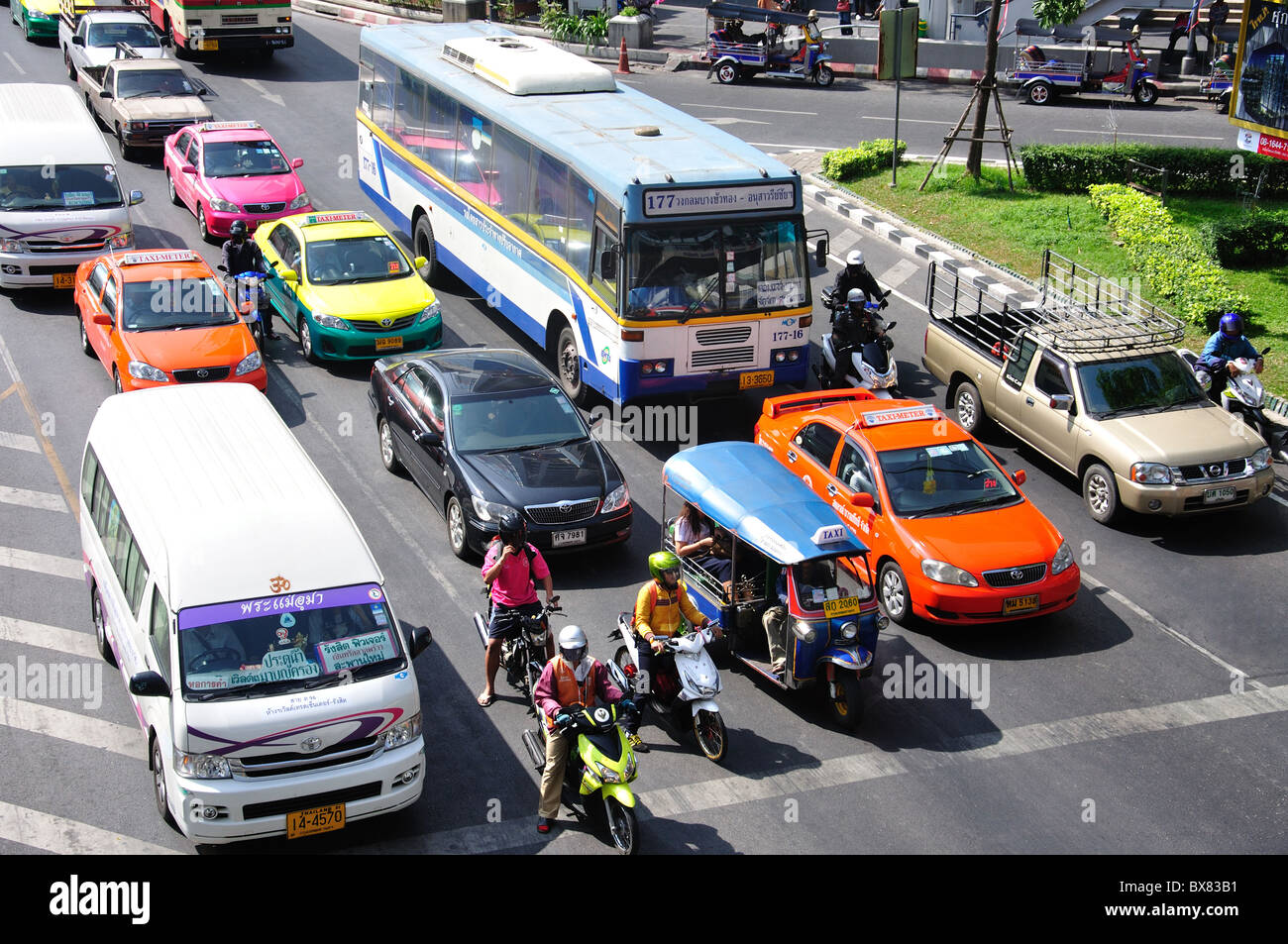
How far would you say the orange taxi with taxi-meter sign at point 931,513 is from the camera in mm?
12633

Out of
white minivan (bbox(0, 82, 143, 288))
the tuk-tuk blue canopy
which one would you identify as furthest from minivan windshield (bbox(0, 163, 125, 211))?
the tuk-tuk blue canopy

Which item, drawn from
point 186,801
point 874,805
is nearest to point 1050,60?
point 874,805

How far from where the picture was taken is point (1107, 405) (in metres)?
15.5

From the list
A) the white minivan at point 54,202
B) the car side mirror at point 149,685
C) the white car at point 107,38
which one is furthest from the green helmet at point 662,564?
the white car at point 107,38

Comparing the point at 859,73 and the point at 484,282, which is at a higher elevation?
the point at 859,73

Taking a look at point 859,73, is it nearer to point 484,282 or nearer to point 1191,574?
point 484,282

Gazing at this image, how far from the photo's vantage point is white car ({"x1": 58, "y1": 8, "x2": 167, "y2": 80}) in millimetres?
30109

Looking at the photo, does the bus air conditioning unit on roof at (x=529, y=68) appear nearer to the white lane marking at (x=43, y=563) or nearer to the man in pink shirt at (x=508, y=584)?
the white lane marking at (x=43, y=563)

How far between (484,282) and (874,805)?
11.8 m

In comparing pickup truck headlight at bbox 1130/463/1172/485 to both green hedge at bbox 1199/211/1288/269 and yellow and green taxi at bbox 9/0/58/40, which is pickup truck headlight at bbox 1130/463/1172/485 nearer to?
green hedge at bbox 1199/211/1288/269

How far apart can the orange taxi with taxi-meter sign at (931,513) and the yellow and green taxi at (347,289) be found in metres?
6.15

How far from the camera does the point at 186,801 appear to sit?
9.05 metres

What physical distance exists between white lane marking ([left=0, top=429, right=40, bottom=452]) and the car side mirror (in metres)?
8.06

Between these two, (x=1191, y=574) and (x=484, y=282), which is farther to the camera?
(x=484, y=282)
